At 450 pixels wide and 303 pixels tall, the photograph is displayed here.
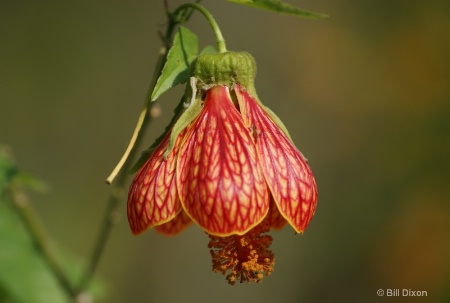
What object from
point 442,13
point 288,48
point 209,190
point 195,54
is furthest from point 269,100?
point 209,190

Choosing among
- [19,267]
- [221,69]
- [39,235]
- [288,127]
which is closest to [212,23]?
[221,69]

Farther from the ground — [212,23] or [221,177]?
[212,23]

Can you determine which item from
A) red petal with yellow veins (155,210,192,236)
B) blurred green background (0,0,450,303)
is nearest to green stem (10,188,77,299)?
red petal with yellow veins (155,210,192,236)

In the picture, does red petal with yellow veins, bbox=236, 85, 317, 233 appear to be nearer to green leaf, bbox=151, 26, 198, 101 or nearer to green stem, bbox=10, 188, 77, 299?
green leaf, bbox=151, 26, 198, 101

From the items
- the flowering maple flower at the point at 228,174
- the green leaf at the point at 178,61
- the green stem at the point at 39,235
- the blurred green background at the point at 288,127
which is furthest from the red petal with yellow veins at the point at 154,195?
the blurred green background at the point at 288,127

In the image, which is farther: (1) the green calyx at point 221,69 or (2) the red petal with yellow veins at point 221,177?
(1) the green calyx at point 221,69

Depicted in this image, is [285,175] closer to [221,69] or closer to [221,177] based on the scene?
[221,177]

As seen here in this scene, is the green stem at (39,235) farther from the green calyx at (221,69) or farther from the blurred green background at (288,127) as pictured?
the blurred green background at (288,127)
